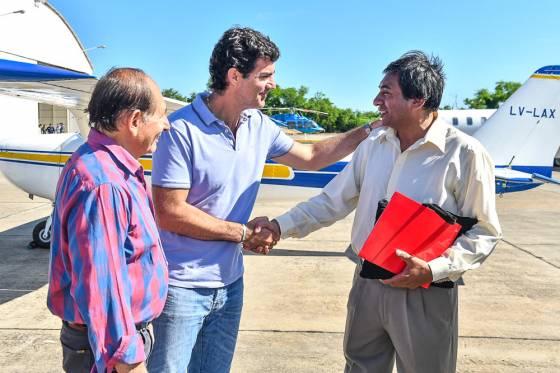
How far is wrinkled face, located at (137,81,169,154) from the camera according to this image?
1.47m

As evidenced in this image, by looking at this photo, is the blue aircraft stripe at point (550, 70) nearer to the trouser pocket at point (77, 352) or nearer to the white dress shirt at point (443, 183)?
the white dress shirt at point (443, 183)

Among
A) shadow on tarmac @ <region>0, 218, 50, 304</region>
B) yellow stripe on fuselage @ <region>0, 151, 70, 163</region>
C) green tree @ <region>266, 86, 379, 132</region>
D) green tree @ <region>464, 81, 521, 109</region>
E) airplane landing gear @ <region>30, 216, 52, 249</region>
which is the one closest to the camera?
shadow on tarmac @ <region>0, 218, 50, 304</region>

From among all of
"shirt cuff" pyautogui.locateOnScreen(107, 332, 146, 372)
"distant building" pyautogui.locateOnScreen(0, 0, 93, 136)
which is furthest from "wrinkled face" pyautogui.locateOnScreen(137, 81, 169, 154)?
"distant building" pyautogui.locateOnScreen(0, 0, 93, 136)

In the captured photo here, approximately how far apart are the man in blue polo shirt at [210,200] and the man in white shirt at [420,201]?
1.58ft

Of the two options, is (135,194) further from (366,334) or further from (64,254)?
(366,334)

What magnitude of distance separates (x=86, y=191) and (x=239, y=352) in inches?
104

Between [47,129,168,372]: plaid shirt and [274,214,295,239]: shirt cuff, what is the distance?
2.77ft

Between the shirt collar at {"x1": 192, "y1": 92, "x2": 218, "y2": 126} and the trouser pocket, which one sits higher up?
the shirt collar at {"x1": 192, "y1": 92, "x2": 218, "y2": 126}

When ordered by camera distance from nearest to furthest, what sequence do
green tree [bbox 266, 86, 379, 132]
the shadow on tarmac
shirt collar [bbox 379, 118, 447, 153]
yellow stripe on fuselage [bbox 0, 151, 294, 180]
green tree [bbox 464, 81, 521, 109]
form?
shirt collar [bbox 379, 118, 447, 153]
the shadow on tarmac
yellow stripe on fuselage [bbox 0, 151, 294, 180]
green tree [bbox 464, 81, 521, 109]
green tree [bbox 266, 86, 379, 132]

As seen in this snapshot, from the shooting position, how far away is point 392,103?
76.1 inches

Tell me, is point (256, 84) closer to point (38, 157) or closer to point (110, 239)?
point (110, 239)

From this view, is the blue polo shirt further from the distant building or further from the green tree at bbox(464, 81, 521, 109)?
the green tree at bbox(464, 81, 521, 109)

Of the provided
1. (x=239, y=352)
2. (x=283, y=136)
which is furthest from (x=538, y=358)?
(x=283, y=136)

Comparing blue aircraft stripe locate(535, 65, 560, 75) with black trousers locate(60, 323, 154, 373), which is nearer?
black trousers locate(60, 323, 154, 373)
